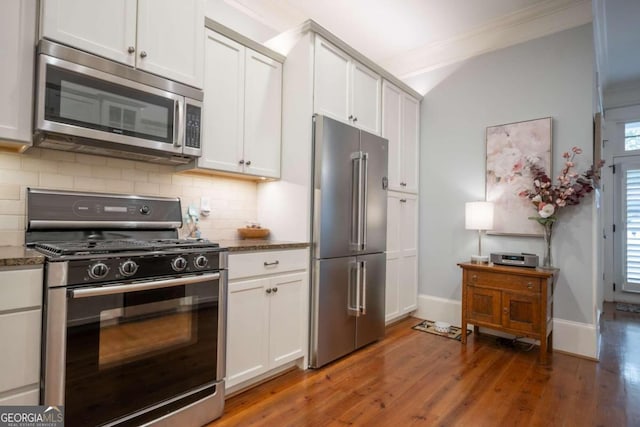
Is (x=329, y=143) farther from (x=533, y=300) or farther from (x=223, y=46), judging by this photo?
(x=533, y=300)

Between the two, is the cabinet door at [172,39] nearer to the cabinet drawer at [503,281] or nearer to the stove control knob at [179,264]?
the stove control knob at [179,264]

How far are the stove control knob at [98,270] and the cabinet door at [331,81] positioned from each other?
1763 mm

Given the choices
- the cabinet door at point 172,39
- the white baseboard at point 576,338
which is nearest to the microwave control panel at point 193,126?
the cabinet door at point 172,39

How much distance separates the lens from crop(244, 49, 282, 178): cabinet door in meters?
2.46

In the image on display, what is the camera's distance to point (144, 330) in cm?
159

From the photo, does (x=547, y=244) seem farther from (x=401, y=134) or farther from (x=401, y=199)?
(x=401, y=134)

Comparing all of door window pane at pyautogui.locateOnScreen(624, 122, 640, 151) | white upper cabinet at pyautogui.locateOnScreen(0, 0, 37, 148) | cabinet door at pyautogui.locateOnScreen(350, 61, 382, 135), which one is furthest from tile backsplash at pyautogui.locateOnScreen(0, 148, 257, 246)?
door window pane at pyautogui.locateOnScreen(624, 122, 640, 151)

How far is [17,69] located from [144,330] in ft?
4.36

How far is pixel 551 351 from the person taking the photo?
9.70ft

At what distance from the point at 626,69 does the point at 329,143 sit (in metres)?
4.51

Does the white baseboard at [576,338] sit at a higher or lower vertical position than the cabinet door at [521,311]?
lower

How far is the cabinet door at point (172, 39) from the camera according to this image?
1891mm

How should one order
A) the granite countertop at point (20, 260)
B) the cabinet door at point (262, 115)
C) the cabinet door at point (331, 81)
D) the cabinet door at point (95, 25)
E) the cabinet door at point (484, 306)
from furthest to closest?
the cabinet door at point (484, 306) → the cabinet door at point (331, 81) → the cabinet door at point (262, 115) → the cabinet door at point (95, 25) → the granite countertop at point (20, 260)

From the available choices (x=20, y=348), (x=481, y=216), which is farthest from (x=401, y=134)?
(x=20, y=348)
